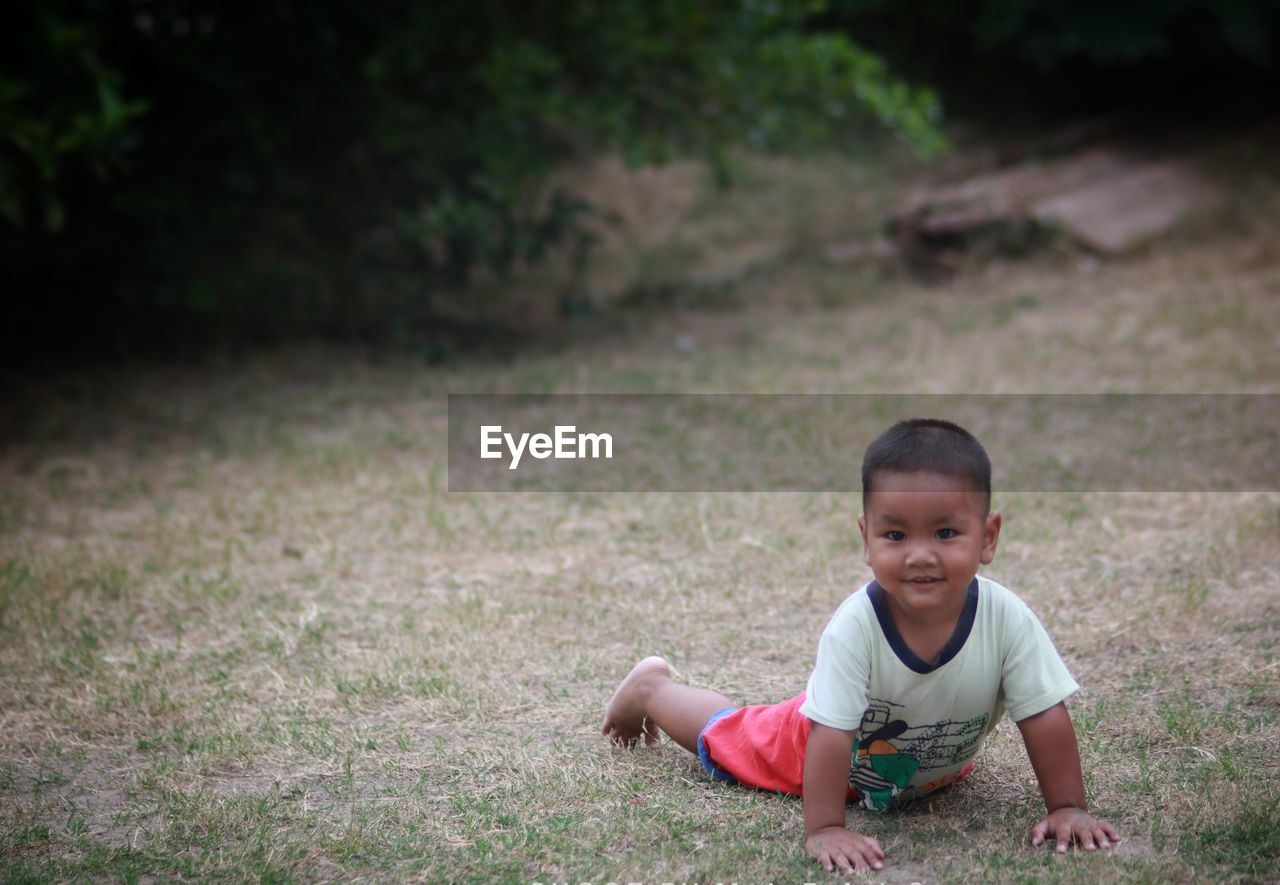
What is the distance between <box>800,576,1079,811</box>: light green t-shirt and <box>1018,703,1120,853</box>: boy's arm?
0.03 metres

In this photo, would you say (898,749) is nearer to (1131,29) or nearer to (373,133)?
(373,133)

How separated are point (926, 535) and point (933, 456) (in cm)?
15

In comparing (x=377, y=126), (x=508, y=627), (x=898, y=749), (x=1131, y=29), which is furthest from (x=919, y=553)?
(x=1131, y=29)

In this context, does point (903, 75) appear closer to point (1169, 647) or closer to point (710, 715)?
point (1169, 647)

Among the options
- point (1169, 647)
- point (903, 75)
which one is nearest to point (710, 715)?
point (1169, 647)

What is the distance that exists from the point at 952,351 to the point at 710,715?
4783 mm

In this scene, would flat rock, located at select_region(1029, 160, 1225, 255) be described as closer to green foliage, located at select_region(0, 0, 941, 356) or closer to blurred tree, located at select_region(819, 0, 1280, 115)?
blurred tree, located at select_region(819, 0, 1280, 115)

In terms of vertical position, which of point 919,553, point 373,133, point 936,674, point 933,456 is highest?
point 373,133

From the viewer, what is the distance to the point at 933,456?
243cm

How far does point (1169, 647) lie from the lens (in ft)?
11.5

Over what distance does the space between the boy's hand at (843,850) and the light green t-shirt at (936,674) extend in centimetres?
20

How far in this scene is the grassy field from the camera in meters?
2.63

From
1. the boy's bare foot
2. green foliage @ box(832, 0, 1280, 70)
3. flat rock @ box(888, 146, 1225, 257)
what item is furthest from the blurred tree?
the boy's bare foot

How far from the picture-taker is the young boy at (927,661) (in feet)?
7.97
